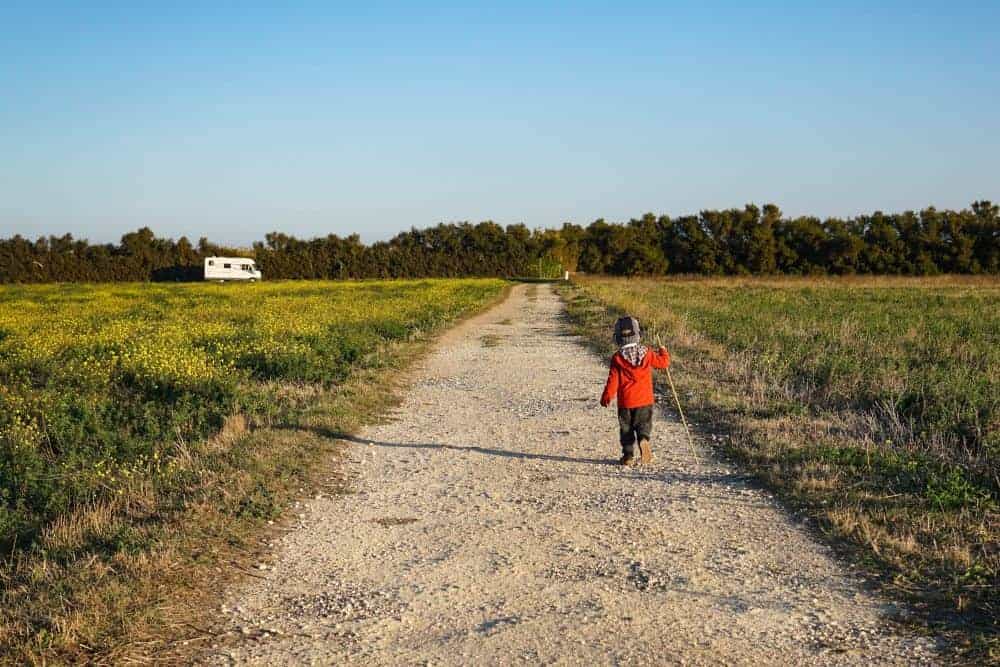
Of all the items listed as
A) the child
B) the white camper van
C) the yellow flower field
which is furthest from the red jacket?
the white camper van

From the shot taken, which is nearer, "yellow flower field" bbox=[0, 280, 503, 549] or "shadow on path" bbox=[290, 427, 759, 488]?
"shadow on path" bbox=[290, 427, 759, 488]

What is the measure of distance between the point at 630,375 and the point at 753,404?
331 cm

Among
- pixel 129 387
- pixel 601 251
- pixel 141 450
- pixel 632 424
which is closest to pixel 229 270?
pixel 601 251

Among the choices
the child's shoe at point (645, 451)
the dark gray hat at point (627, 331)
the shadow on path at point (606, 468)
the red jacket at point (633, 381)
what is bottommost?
the shadow on path at point (606, 468)

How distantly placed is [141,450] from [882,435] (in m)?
8.21

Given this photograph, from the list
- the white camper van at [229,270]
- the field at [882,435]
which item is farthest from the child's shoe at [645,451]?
the white camper van at [229,270]

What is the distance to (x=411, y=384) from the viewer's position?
14219 millimetres

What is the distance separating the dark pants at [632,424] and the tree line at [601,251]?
84798 millimetres

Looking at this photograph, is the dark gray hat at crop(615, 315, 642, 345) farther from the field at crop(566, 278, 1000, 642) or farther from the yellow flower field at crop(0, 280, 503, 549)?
the yellow flower field at crop(0, 280, 503, 549)

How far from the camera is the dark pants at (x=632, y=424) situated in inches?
332

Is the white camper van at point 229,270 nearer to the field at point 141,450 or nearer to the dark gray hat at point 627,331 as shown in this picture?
the field at point 141,450

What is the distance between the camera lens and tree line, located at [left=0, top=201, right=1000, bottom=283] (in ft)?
276

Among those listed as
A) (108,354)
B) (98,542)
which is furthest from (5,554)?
(108,354)

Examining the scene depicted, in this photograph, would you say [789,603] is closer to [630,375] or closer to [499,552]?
[499,552]
